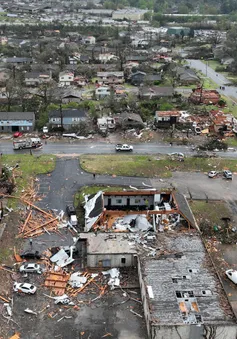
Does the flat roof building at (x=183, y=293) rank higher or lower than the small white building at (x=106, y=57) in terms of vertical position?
higher

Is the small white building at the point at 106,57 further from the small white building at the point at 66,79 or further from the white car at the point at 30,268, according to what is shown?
the white car at the point at 30,268

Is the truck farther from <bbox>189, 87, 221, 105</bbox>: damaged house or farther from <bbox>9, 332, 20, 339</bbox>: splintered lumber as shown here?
<bbox>189, 87, 221, 105</bbox>: damaged house

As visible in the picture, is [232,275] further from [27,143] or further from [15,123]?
[15,123]

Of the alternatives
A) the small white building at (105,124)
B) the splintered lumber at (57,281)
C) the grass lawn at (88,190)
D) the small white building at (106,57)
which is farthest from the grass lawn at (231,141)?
the small white building at (106,57)

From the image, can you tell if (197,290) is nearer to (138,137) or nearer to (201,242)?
(201,242)

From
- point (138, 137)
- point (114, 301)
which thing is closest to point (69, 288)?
point (114, 301)
